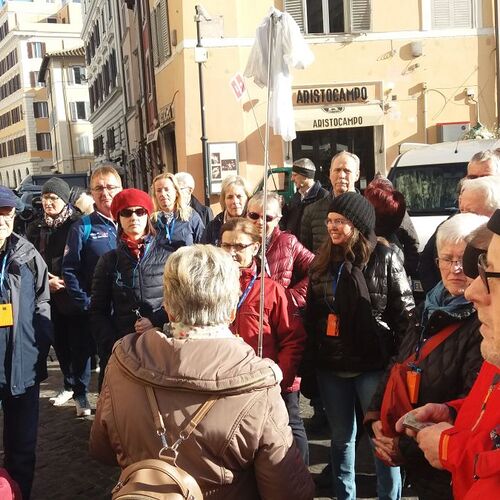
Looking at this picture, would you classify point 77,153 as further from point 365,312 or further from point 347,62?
point 365,312

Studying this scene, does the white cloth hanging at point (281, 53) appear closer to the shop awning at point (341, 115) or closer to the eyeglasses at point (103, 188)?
the eyeglasses at point (103, 188)

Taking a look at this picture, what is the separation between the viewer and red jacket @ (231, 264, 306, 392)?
10.2 ft

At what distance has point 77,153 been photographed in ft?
171

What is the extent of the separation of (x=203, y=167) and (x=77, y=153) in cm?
3913

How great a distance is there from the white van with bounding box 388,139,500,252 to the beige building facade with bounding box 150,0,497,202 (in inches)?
299

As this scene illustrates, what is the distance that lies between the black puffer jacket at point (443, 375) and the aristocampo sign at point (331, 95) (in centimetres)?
1410

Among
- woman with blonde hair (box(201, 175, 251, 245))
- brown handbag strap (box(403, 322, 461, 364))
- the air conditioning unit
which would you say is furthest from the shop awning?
brown handbag strap (box(403, 322, 461, 364))

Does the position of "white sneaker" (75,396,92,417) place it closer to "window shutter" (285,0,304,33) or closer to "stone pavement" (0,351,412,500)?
"stone pavement" (0,351,412,500)

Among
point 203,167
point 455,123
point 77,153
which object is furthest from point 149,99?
point 77,153

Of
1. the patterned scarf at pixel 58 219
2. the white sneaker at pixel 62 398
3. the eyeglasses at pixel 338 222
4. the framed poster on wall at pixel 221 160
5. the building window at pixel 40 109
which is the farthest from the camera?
the building window at pixel 40 109

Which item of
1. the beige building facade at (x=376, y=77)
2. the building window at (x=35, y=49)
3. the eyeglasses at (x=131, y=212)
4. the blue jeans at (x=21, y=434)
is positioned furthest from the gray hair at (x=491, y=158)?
the building window at (x=35, y=49)

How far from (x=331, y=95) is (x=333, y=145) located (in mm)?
1291

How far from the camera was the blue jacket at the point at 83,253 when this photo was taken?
4.64 metres

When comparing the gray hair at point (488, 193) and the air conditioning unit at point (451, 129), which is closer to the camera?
the gray hair at point (488, 193)
